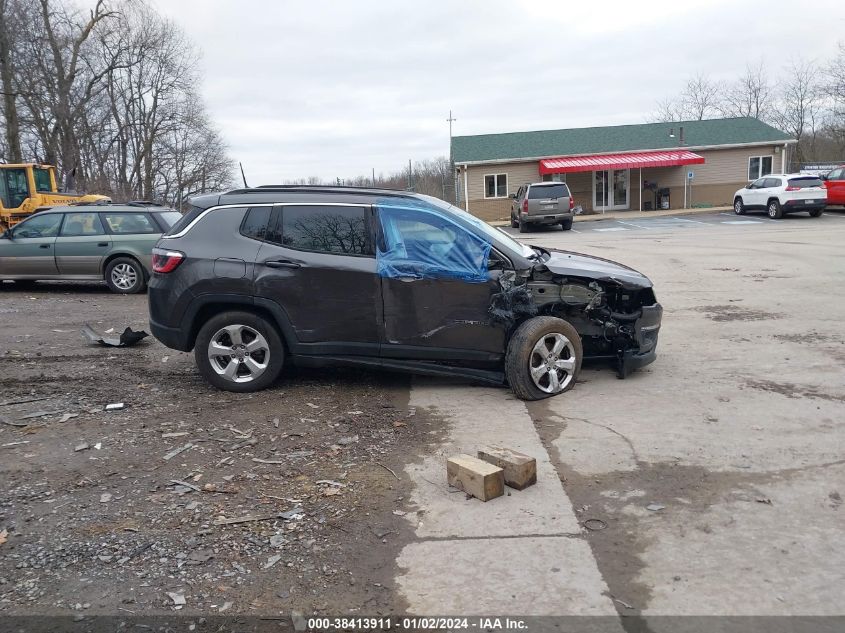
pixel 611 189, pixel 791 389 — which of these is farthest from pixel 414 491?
pixel 611 189

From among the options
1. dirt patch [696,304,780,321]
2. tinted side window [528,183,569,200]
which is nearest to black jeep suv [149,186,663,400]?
dirt patch [696,304,780,321]

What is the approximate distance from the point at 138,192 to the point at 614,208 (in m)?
34.5

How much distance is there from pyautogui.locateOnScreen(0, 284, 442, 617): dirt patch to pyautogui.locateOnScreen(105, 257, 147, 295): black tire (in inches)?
227

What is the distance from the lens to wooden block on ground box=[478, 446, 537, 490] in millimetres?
4352

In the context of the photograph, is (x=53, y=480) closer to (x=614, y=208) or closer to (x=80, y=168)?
(x=614, y=208)

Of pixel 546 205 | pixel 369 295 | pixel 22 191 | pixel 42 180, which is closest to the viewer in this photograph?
pixel 369 295

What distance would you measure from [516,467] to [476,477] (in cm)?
28

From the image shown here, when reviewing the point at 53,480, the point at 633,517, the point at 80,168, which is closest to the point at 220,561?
the point at 53,480

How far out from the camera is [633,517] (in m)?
3.99

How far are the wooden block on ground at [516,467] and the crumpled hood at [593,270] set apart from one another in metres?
2.35

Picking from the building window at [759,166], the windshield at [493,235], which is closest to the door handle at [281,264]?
the windshield at [493,235]

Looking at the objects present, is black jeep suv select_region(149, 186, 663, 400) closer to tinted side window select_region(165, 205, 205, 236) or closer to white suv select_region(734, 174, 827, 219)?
tinted side window select_region(165, 205, 205, 236)

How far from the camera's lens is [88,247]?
42.4 feet

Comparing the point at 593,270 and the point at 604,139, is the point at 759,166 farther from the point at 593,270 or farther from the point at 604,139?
the point at 593,270
